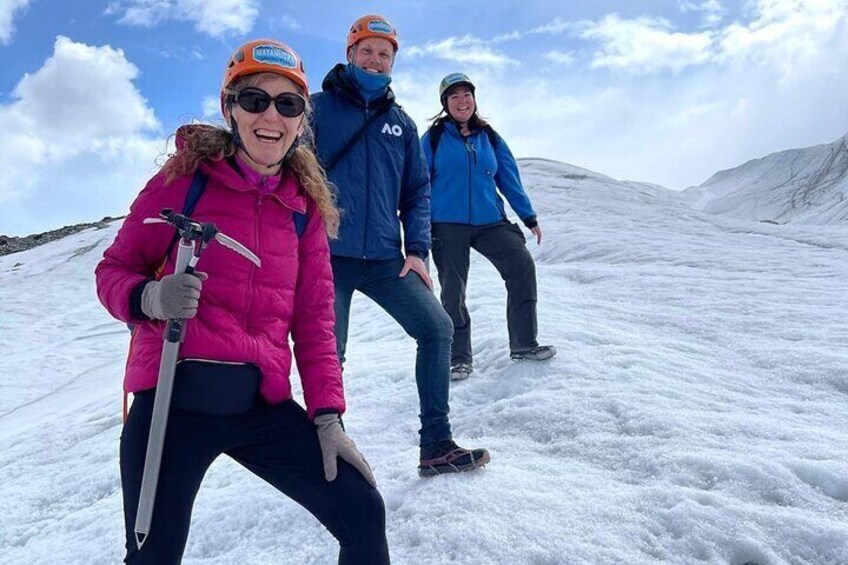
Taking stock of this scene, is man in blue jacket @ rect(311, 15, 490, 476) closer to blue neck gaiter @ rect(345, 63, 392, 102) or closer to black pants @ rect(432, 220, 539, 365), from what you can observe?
blue neck gaiter @ rect(345, 63, 392, 102)

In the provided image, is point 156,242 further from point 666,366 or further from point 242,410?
point 666,366

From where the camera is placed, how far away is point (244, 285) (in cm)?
248

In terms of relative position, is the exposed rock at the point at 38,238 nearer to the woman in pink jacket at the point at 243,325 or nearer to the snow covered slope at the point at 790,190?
the woman in pink jacket at the point at 243,325

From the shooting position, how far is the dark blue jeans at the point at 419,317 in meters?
3.91

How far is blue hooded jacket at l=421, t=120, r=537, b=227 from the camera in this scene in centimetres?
585

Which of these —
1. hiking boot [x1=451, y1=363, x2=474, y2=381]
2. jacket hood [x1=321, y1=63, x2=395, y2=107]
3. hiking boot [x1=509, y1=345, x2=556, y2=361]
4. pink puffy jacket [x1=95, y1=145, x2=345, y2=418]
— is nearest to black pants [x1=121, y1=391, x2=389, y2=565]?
pink puffy jacket [x1=95, y1=145, x2=345, y2=418]

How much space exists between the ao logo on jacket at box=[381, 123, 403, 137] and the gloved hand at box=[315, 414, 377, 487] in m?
2.29

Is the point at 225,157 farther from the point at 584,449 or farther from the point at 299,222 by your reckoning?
the point at 584,449

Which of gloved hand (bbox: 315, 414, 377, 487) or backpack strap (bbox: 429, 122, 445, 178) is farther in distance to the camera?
backpack strap (bbox: 429, 122, 445, 178)

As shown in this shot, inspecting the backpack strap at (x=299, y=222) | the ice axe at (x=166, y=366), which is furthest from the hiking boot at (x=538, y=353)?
the ice axe at (x=166, y=366)

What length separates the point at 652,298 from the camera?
9523 mm

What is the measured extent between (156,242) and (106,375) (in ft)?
34.3

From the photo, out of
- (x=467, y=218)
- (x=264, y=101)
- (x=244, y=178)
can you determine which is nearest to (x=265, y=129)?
(x=264, y=101)

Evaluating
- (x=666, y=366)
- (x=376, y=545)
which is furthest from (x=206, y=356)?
(x=666, y=366)
